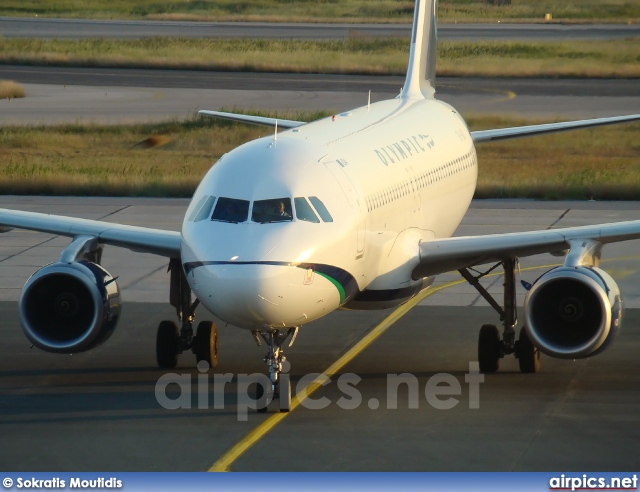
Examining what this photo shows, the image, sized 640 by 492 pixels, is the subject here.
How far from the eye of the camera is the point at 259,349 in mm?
22172

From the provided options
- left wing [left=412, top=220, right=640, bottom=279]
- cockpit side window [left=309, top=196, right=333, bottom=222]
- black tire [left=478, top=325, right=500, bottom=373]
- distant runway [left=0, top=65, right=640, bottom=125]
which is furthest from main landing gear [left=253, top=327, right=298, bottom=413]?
distant runway [left=0, top=65, right=640, bottom=125]

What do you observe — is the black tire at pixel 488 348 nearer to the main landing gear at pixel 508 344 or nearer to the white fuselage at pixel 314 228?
the main landing gear at pixel 508 344

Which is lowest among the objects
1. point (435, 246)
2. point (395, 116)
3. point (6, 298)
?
point (6, 298)

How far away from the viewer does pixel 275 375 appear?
58.5 feet

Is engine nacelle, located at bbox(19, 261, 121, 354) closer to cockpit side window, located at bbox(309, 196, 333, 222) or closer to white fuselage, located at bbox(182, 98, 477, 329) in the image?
white fuselage, located at bbox(182, 98, 477, 329)

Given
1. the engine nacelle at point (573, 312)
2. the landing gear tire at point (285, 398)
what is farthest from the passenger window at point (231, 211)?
the engine nacelle at point (573, 312)

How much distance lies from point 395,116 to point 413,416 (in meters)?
8.22

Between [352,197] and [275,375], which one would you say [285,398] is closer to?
[275,375]

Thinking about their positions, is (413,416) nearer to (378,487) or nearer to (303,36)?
(378,487)

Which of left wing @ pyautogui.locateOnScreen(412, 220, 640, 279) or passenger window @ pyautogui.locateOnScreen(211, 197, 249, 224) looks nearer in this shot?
passenger window @ pyautogui.locateOnScreen(211, 197, 249, 224)

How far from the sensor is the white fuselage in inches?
648

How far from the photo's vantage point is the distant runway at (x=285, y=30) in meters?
96.6

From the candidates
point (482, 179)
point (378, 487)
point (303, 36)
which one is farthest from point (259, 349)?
point (303, 36)

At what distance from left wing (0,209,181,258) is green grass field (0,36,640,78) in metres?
54.0
